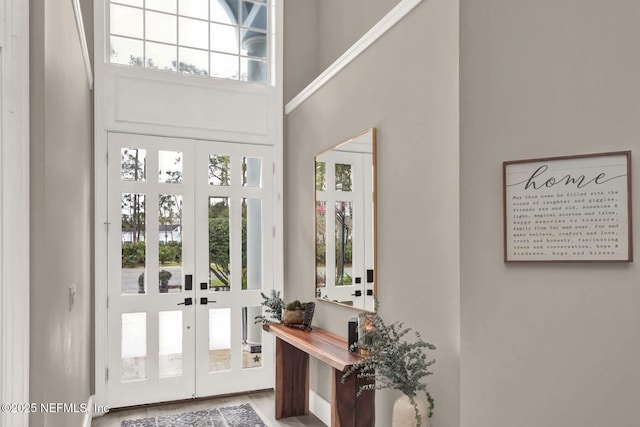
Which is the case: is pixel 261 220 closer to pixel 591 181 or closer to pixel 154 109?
pixel 154 109

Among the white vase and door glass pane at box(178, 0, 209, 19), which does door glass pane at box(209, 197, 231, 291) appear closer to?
door glass pane at box(178, 0, 209, 19)

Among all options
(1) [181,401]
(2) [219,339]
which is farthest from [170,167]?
(1) [181,401]

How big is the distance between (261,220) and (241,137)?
0.76 meters

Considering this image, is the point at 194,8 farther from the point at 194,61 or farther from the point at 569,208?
the point at 569,208

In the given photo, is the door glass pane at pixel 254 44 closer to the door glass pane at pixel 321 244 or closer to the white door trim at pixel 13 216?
the door glass pane at pixel 321 244

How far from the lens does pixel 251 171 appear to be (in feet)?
14.4

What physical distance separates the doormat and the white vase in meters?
1.76

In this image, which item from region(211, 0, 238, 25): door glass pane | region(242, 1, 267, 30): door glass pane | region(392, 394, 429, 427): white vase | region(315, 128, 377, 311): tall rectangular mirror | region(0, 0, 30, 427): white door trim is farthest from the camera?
region(242, 1, 267, 30): door glass pane

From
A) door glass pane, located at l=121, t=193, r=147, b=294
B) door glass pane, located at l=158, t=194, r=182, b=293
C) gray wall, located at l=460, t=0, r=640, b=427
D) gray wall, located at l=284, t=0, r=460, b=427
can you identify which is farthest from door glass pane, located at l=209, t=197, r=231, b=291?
gray wall, located at l=460, t=0, r=640, b=427

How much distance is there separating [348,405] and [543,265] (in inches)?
60.2

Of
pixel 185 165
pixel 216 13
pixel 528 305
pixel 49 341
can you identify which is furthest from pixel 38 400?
pixel 216 13

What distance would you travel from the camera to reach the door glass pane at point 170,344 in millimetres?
4062

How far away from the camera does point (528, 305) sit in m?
1.80

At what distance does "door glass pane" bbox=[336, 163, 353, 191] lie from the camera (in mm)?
3232
